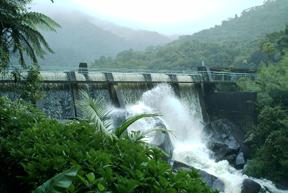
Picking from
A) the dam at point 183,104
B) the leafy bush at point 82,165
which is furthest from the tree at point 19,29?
the leafy bush at point 82,165

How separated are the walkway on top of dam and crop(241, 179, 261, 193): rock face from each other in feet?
19.3

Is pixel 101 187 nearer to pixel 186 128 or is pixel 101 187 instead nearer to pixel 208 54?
pixel 186 128

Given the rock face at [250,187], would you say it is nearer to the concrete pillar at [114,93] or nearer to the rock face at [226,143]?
the rock face at [226,143]

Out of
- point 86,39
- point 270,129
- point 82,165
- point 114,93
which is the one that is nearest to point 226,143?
point 270,129

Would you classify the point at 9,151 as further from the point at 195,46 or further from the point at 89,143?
the point at 195,46

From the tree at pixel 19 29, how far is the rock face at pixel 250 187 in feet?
24.0

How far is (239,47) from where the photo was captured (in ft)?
129

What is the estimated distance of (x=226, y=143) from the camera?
17125 mm

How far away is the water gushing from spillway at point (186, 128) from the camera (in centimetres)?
1441

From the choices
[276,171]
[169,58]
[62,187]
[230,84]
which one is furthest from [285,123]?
[169,58]

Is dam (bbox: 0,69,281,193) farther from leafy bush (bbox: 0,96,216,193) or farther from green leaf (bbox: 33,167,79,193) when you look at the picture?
green leaf (bbox: 33,167,79,193)

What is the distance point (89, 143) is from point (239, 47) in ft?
123

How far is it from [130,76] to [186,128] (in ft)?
12.0

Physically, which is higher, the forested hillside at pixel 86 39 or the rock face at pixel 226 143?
the forested hillside at pixel 86 39
